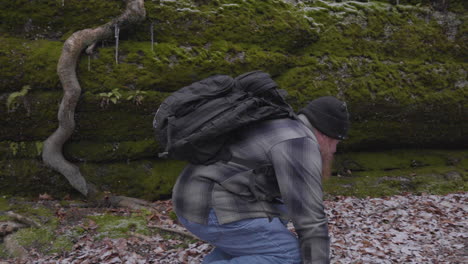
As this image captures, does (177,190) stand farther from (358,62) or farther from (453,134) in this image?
(453,134)

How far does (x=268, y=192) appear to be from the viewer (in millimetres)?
2840

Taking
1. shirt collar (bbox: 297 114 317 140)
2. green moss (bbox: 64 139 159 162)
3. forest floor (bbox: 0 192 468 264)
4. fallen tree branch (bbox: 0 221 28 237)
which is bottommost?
forest floor (bbox: 0 192 468 264)

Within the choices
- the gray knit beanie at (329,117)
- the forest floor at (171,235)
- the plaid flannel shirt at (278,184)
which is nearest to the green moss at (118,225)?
the forest floor at (171,235)

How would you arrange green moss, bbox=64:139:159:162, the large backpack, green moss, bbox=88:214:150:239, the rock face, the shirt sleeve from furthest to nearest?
green moss, bbox=64:139:159:162 < the rock face < green moss, bbox=88:214:150:239 < the large backpack < the shirt sleeve

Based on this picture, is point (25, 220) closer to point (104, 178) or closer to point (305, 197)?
point (104, 178)

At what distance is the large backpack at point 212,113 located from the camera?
2715 mm

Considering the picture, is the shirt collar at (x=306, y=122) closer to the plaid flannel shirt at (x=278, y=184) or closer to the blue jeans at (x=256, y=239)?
the plaid flannel shirt at (x=278, y=184)

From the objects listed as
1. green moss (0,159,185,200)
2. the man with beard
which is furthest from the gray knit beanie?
green moss (0,159,185,200)

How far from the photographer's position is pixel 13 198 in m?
8.19

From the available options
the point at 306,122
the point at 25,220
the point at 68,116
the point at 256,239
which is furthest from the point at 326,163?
the point at 68,116

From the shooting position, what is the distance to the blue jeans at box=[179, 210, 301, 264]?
9.03 ft

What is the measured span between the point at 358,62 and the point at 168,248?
704 cm

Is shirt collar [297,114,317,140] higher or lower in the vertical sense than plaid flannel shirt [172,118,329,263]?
higher

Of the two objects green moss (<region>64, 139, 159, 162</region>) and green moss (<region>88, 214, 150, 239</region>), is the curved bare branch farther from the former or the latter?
green moss (<region>88, 214, 150, 239</region>)
